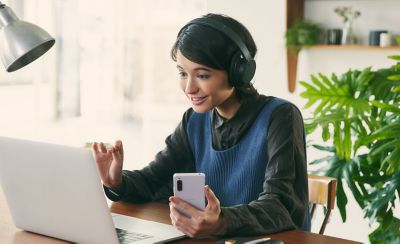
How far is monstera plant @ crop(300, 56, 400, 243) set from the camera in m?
2.54

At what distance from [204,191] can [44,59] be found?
4201mm

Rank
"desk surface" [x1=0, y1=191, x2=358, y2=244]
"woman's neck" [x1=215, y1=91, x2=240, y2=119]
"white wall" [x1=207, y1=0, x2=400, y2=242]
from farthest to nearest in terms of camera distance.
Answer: "white wall" [x1=207, y1=0, x2=400, y2=242] → "woman's neck" [x1=215, y1=91, x2=240, y2=119] → "desk surface" [x1=0, y1=191, x2=358, y2=244]

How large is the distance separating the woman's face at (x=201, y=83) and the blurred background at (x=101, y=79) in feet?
11.0

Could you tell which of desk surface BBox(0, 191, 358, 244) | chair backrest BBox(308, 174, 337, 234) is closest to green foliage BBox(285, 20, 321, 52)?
chair backrest BBox(308, 174, 337, 234)

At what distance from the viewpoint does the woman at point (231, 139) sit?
1.88m

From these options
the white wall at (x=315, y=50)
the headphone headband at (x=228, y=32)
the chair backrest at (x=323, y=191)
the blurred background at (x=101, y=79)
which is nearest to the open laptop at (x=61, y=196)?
the headphone headband at (x=228, y=32)

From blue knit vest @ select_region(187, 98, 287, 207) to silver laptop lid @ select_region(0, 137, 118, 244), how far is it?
21.2 inches

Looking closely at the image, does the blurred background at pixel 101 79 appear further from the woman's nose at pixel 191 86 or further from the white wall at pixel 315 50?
the woman's nose at pixel 191 86

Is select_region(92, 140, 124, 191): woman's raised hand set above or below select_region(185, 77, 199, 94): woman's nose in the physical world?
below

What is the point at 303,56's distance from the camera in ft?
13.0

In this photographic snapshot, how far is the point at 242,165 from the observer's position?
1.98m

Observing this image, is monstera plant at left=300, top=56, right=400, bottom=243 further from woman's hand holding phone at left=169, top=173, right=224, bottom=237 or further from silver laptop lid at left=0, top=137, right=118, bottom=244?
silver laptop lid at left=0, top=137, right=118, bottom=244

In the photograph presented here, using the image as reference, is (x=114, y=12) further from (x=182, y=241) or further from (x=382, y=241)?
(x=182, y=241)

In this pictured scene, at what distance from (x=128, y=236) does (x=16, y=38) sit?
53 centimetres
